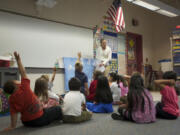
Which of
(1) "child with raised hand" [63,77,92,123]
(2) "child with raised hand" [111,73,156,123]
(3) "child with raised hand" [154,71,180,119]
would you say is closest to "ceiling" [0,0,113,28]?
(1) "child with raised hand" [63,77,92,123]

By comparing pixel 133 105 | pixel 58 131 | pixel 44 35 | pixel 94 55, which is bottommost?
pixel 58 131

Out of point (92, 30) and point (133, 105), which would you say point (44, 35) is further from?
point (133, 105)

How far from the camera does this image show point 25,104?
6.81 ft

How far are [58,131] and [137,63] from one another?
18.8 feet

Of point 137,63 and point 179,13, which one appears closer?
point 179,13

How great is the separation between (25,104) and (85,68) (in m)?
3.15

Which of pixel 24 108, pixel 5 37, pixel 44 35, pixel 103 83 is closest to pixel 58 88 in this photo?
pixel 44 35

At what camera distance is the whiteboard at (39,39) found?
400 centimetres

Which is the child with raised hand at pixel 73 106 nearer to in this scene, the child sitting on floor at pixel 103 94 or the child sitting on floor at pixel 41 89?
the child sitting on floor at pixel 41 89

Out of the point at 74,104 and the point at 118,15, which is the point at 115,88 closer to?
the point at 74,104

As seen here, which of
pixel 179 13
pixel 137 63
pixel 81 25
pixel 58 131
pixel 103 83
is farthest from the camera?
pixel 137 63

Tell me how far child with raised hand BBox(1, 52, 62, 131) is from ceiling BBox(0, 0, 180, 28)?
248 cm

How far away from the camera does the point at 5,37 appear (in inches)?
155

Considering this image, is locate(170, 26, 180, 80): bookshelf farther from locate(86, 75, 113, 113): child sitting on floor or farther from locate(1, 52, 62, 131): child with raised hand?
locate(1, 52, 62, 131): child with raised hand
